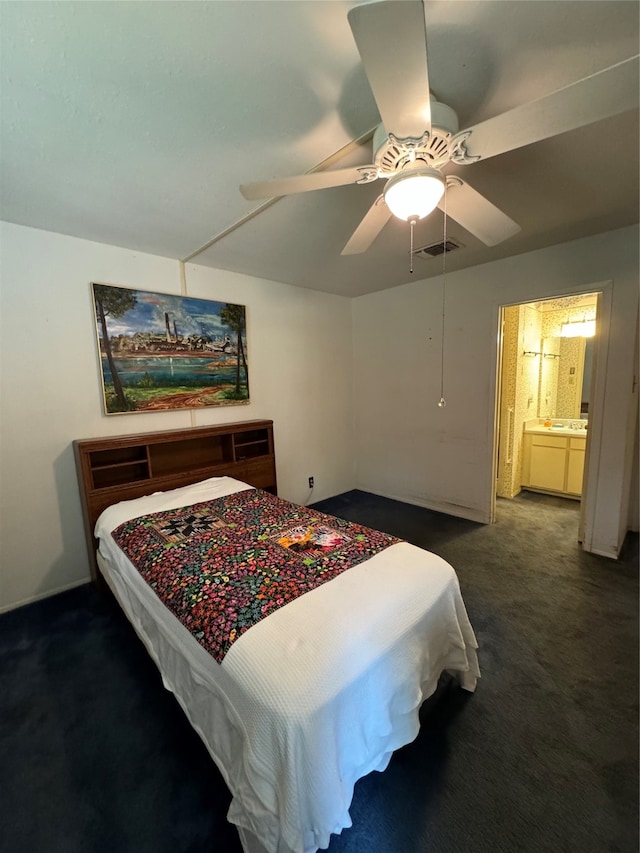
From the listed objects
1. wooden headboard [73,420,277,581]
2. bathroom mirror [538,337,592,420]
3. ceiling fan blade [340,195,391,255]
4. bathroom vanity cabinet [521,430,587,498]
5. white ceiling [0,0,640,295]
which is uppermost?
white ceiling [0,0,640,295]

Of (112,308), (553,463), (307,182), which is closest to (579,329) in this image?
(553,463)

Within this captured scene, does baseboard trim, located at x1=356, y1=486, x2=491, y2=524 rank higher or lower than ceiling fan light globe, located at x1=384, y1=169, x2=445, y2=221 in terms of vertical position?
lower

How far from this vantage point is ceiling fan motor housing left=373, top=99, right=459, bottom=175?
3.53 ft

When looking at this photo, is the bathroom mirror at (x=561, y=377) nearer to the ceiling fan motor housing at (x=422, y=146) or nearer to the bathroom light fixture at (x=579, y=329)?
the bathroom light fixture at (x=579, y=329)

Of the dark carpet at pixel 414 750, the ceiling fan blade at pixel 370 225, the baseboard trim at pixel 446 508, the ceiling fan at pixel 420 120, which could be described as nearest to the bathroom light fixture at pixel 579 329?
the baseboard trim at pixel 446 508

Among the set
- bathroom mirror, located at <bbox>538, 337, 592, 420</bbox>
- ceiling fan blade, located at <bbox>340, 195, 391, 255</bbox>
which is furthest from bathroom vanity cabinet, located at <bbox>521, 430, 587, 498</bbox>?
ceiling fan blade, located at <bbox>340, 195, 391, 255</bbox>

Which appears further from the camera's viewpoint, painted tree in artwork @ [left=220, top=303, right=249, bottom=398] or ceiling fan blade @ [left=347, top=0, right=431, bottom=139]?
painted tree in artwork @ [left=220, top=303, right=249, bottom=398]

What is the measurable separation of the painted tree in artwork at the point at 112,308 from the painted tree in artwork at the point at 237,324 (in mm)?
752

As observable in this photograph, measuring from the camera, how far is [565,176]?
1.72 metres

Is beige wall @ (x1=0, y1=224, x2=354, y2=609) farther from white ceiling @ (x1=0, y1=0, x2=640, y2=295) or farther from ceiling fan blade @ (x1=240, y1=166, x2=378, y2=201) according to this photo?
ceiling fan blade @ (x1=240, y1=166, x2=378, y2=201)

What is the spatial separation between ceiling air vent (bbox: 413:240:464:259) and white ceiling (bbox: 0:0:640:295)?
315 millimetres

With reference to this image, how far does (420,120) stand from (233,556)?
1.80 metres

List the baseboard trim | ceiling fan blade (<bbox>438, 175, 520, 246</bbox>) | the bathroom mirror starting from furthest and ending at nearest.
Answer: the bathroom mirror
the baseboard trim
ceiling fan blade (<bbox>438, 175, 520, 246</bbox>)

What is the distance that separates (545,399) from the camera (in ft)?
14.3
